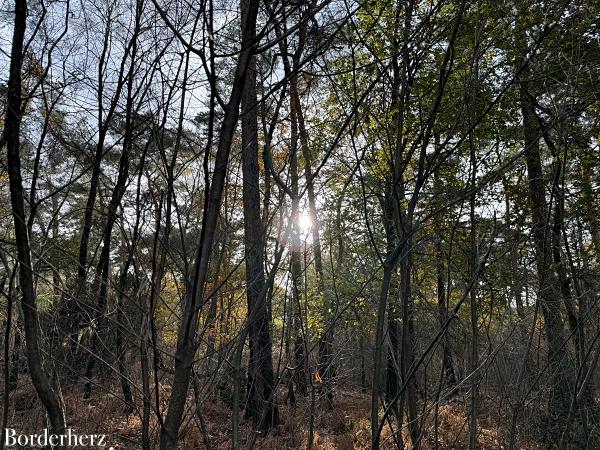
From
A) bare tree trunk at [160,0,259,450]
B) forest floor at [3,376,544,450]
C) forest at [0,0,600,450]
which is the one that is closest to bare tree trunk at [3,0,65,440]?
forest at [0,0,600,450]

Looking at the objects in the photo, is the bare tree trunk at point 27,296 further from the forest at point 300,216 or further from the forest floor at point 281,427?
the forest floor at point 281,427

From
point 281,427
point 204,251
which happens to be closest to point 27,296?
point 204,251

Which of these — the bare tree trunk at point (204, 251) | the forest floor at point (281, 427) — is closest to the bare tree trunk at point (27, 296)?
the bare tree trunk at point (204, 251)

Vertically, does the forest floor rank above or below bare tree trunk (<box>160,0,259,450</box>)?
below

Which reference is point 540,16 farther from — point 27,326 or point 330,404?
point 330,404

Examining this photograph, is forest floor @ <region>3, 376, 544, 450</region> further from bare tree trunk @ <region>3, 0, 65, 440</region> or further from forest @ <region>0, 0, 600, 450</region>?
bare tree trunk @ <region>3, 0, 65, 440</region>

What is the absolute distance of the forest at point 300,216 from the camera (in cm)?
110

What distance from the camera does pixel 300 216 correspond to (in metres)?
1.77

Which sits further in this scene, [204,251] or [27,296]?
[27,296]

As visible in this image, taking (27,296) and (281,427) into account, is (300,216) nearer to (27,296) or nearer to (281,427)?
(27,296)

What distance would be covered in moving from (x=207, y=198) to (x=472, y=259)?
144cm

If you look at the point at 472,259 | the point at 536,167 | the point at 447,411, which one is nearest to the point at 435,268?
the point at 447,411

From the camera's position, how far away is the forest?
1.10m

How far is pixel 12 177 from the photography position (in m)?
1.49
